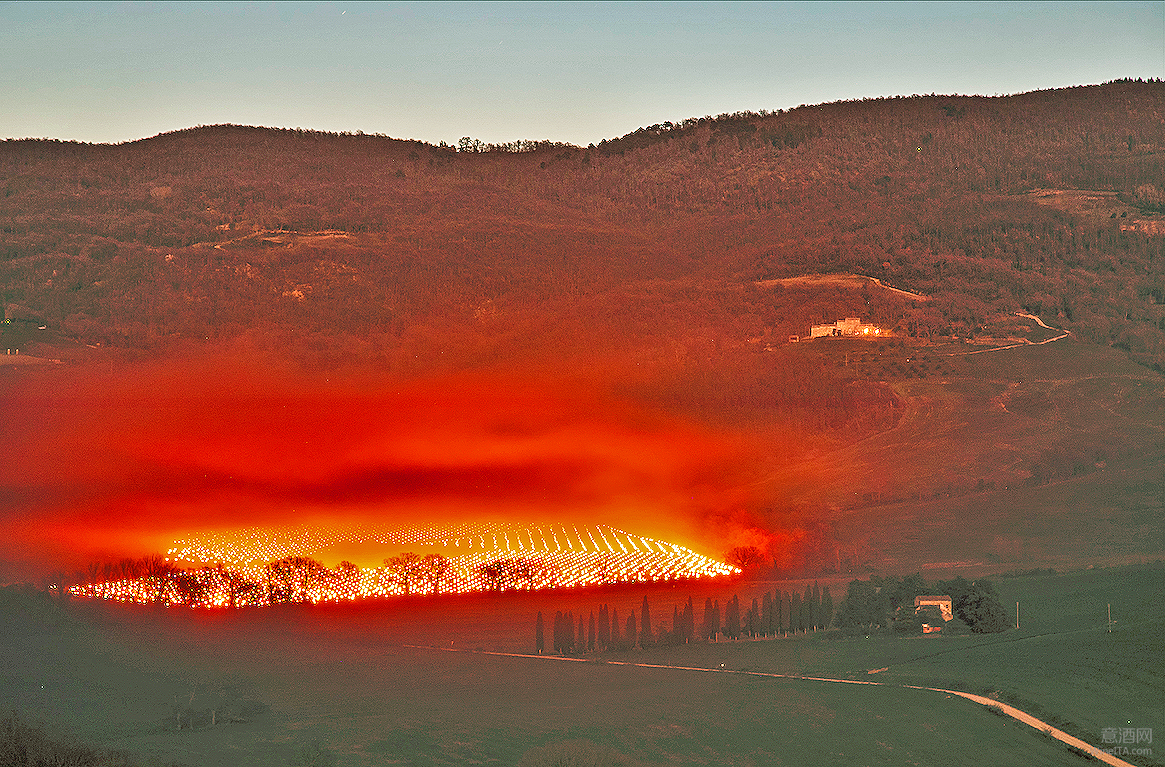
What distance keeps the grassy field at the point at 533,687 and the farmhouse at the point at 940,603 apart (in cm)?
956

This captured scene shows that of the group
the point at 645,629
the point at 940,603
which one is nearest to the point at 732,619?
the point at 645,629

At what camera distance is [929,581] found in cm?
16562

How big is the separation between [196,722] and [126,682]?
21.1m

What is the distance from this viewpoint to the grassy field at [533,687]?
299 ft

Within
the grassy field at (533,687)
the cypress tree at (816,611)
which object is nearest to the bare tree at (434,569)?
the grassy field at (533,687)

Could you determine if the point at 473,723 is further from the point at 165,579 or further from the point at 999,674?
the point at 165,579

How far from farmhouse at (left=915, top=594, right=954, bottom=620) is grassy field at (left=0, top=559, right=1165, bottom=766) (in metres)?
9.56

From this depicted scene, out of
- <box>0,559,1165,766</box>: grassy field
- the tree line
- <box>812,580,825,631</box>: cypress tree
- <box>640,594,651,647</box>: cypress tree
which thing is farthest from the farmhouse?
<box>640,594,651,647</box>: cypress tree

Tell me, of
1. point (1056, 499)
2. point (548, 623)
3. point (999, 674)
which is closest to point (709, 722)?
point (999, 674)

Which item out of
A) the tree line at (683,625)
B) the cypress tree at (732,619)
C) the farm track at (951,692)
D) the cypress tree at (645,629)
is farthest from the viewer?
the cypress tree at (732,619)

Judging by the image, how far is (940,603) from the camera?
481 ft

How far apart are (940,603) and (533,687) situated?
5985cm

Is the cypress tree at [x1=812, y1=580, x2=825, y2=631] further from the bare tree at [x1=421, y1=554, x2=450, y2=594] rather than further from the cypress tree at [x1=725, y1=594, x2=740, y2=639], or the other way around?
the bare tree at [x1=421, y1=554, x2=450, y2=594]

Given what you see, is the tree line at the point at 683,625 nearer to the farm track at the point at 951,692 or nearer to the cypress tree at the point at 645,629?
the cypress tree at the point at 645,629
